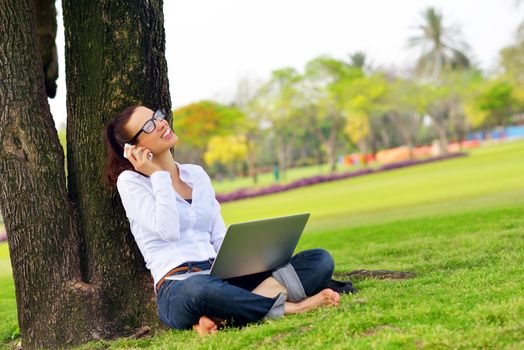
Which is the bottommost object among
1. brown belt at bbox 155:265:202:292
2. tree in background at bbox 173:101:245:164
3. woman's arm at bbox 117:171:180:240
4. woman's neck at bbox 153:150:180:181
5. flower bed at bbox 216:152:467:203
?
flower bed at bbox 216:152:467:203

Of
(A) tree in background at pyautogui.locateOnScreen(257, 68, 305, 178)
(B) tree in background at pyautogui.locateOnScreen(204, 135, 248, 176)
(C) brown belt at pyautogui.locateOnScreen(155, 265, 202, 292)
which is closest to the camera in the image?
(C) brown belt at pyautogui.locateOnScreen(155, 265, 202, 292)

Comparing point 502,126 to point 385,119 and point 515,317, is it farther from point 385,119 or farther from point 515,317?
point 515,317

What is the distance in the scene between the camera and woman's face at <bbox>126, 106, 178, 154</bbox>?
4.57 metres

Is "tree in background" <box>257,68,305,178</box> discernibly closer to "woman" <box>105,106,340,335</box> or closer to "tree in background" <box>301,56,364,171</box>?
"tree in background" <box>301,56,364,171</box>

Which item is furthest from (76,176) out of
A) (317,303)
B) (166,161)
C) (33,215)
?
(317,303)

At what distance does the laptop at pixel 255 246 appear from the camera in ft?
13.8

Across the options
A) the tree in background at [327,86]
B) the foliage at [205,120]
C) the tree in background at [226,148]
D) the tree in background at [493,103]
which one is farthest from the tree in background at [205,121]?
the tree in background at [493,103]

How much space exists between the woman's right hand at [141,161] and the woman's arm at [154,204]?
0.08 metres

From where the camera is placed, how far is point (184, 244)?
14.8 ft

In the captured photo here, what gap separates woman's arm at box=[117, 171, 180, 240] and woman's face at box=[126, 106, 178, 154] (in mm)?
231

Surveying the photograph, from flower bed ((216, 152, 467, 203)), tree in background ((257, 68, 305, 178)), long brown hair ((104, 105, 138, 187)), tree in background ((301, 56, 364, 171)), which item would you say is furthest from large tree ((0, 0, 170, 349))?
tree in background ((301, 56, 364, 171))

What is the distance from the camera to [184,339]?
4.20m

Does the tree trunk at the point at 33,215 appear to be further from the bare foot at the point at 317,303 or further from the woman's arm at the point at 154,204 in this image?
the bare foot at the point at 317,303

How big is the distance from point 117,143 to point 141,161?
349 millimetres
